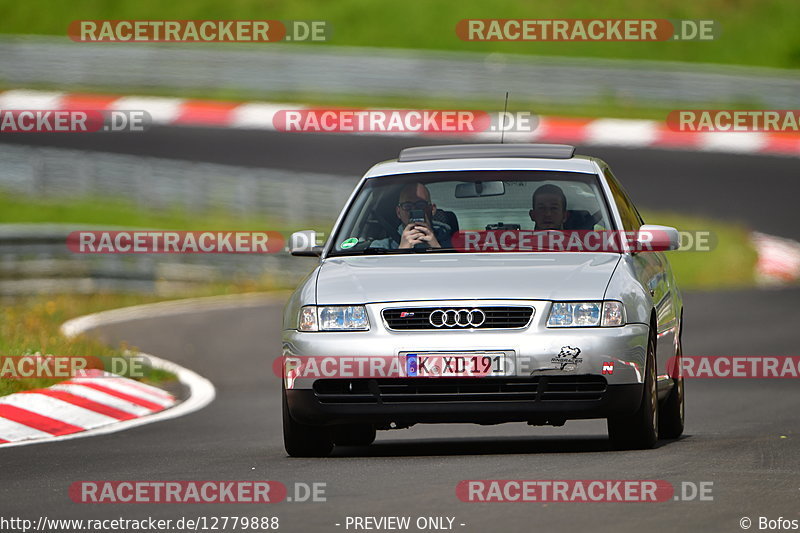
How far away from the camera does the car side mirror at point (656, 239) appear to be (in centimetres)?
989

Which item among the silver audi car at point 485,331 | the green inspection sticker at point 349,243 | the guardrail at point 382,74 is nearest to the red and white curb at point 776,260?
the guardrail at point 382,74

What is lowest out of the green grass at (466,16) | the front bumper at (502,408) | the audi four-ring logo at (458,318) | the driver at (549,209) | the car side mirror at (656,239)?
the front bumper at (502,408)

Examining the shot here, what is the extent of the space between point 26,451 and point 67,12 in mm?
36052

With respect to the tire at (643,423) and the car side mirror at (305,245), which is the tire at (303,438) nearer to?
the car side mirror at (305,245)

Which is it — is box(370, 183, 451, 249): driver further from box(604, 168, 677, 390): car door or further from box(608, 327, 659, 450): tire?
box(608, 327, 659, 450): tire

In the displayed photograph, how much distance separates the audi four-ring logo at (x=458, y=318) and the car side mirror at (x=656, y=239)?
1.31 meters

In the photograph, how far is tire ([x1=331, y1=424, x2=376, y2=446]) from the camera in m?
10.3

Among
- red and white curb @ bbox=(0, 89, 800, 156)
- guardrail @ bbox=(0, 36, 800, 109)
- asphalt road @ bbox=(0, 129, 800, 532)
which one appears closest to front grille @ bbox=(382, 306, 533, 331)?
asphalt road @ bbox=(0, 129, 800, 532)

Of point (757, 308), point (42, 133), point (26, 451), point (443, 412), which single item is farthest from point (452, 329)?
point (42, 133)

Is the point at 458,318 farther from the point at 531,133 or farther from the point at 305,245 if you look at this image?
the point at 531,133

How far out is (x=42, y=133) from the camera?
37219 mm

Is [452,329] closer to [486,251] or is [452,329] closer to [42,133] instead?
[486,251]

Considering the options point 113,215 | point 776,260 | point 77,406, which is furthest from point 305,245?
point 113,215

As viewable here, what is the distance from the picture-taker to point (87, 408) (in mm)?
12297
